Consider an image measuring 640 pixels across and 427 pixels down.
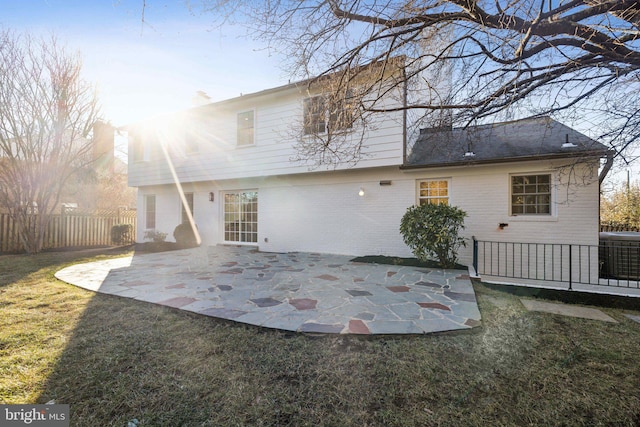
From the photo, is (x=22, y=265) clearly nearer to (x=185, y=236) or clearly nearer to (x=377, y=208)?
(x=185, y=236)

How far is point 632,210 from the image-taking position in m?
10.7

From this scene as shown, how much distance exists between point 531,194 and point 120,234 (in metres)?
15.8

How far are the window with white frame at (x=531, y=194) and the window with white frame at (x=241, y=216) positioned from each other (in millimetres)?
8392

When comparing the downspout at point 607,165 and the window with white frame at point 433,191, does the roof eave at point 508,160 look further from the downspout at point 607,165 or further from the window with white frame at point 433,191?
the window with white frame at point 433,191

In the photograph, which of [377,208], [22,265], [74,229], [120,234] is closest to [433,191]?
[377,208]

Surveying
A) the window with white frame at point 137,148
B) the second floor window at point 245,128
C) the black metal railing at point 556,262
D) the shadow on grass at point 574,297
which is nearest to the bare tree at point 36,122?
the window with white frame at point 137,148

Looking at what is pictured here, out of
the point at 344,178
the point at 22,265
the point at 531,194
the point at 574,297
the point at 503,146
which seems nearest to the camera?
→ the point at 574,297

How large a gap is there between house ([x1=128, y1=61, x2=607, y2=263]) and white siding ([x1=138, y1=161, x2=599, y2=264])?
1.2 inches

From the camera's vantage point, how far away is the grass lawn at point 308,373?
6.21 ft

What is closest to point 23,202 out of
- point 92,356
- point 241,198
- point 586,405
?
point 241,198

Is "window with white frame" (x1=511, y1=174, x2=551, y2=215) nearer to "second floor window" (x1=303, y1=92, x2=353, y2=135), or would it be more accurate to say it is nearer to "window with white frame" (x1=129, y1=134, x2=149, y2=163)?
"second floor window" (x1=303, y1=92, x2=353, y2=135)

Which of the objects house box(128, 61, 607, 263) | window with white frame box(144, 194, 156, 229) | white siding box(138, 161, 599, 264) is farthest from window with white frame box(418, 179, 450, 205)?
window with white frame box(144, 194, 156, 229)

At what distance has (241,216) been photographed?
1091 centimetres

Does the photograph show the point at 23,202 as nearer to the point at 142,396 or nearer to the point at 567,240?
the point at 142,396
